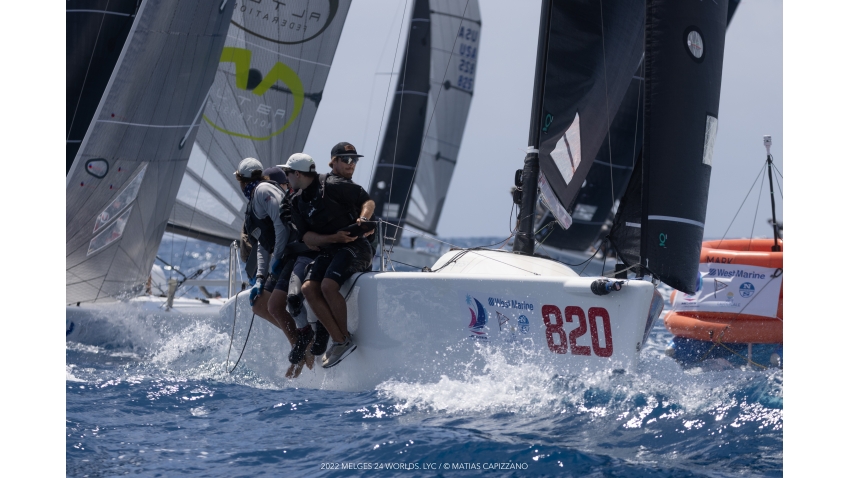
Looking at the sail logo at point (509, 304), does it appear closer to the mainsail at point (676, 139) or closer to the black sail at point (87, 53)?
the mainsail at point (676, 139)

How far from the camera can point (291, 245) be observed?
16.8 feet

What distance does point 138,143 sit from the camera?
23.0 feet

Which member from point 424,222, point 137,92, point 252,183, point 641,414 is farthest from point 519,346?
point 424,222

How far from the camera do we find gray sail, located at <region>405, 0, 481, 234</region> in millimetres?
16578

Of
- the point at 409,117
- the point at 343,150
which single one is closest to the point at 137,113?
the point at 343,150

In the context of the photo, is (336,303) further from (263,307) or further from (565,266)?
(565,266)

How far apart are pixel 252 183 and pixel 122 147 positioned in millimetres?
2048

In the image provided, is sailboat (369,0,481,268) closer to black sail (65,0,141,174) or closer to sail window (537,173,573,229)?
black sail (65,0,141,174)

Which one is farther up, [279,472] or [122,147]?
[122,147]

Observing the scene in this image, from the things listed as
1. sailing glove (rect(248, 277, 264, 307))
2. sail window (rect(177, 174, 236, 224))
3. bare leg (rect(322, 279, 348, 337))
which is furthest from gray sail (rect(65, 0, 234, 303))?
bare leg (rect(322, 279, 348, 337))

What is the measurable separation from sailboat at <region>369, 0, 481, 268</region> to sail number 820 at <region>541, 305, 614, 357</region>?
38.5ft

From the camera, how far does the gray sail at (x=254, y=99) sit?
8703 mm

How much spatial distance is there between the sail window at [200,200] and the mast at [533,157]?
186 inches

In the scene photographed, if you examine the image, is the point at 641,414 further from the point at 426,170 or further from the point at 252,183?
the point at 426,170
